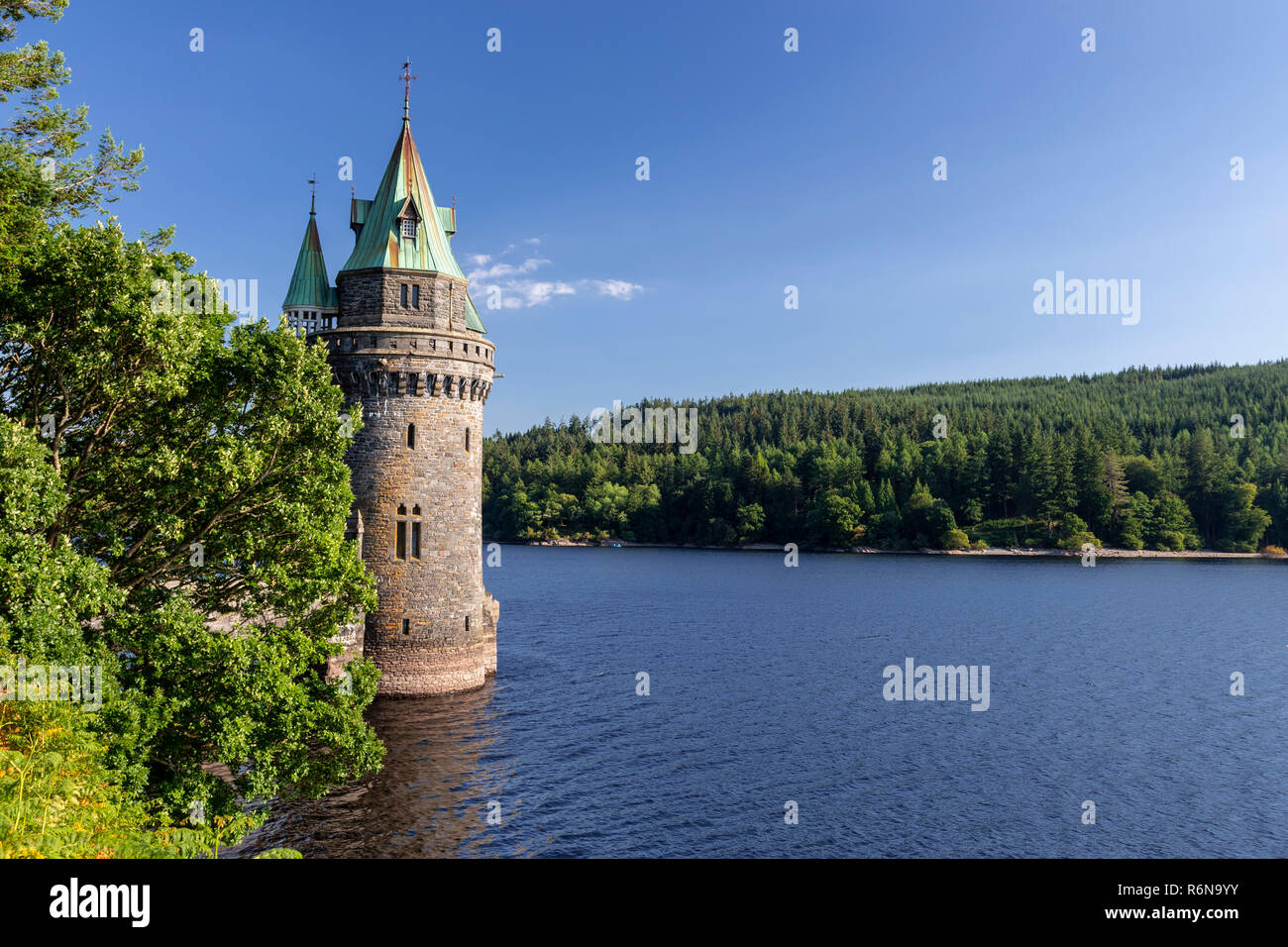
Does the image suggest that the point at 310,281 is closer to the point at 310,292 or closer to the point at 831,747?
the point at 310,292

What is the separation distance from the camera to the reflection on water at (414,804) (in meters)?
26.4

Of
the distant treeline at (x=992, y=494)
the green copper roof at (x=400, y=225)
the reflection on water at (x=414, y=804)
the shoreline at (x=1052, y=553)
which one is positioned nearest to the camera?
the reflection on water at (x=414, y=804)

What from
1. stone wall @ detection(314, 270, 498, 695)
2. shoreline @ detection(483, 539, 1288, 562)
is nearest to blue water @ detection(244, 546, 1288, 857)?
stone wall @ detection(314, 270, 498, 695)

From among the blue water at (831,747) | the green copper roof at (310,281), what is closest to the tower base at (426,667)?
the blue water at (831,747)

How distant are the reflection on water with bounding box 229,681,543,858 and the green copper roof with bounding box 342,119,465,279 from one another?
21256mm

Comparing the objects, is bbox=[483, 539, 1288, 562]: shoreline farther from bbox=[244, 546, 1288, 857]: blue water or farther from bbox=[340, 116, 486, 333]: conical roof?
bbox=[340, 116, 486, 333]: conical roof

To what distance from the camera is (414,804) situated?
29.6 metres

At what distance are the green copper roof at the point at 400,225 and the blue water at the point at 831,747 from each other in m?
21.3

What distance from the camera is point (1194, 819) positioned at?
30.2m

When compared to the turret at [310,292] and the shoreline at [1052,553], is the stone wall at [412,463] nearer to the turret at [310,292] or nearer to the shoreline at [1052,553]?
the turret at [310,292]

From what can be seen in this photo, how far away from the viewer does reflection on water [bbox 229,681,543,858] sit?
2638 cm
